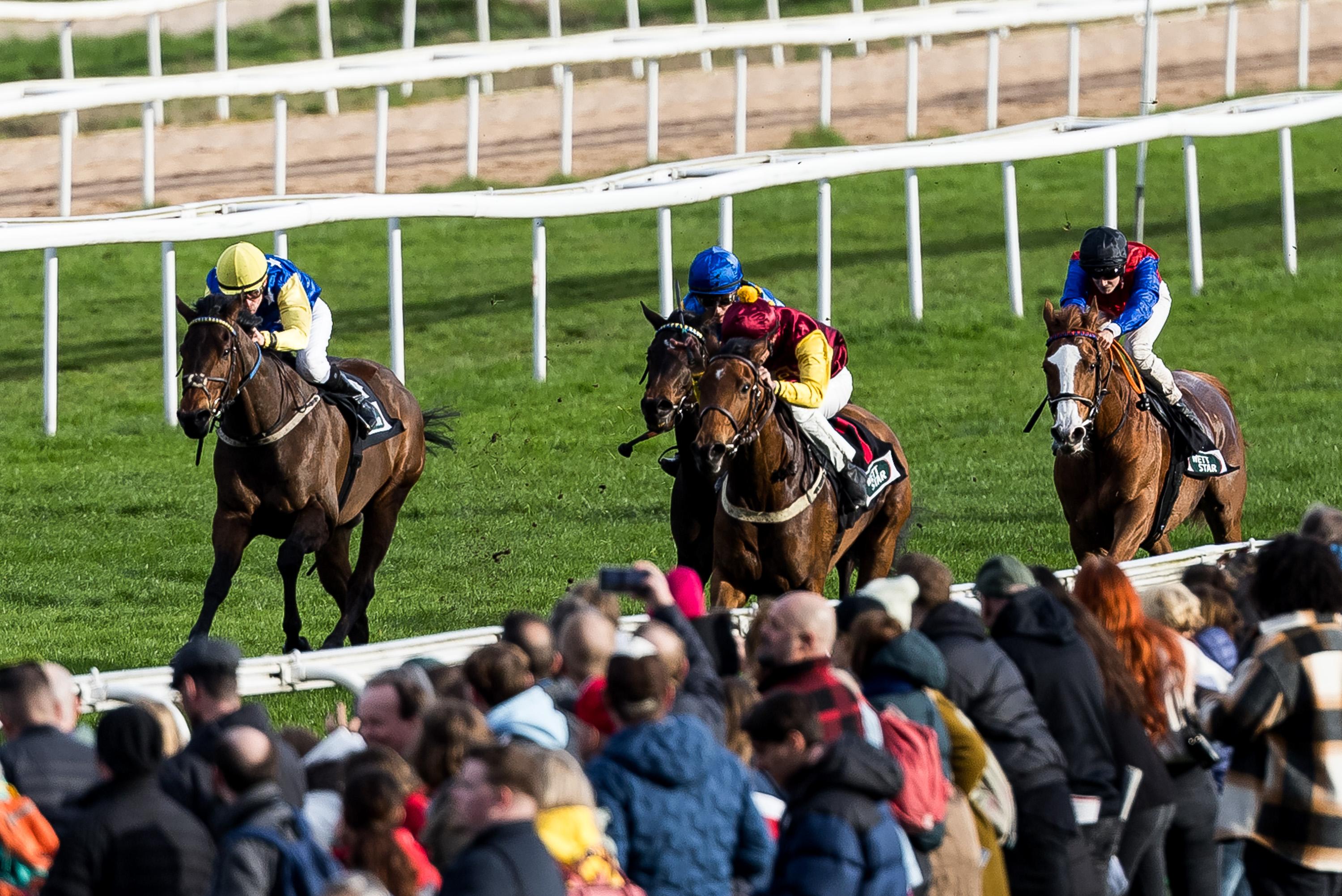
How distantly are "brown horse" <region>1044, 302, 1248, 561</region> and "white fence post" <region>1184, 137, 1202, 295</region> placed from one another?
672 cm

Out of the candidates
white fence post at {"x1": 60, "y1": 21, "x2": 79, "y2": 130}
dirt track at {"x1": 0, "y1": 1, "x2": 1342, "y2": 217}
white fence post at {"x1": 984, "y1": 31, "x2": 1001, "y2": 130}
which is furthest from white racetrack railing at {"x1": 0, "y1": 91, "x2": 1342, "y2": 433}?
white fence post at {"x1": 60, "y1": 21, "x2": 79, "y2": 130}

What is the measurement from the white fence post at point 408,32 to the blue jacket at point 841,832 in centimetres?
1824

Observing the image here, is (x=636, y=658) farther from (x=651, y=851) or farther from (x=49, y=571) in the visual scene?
(x=49, y=571)

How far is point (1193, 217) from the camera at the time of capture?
17.2m

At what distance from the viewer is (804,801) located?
4.44m

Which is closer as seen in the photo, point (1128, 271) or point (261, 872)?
point (261, 872)

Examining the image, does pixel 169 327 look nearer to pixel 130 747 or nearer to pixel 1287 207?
pixel 1287 207

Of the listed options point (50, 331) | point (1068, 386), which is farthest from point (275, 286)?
point (50, 331)

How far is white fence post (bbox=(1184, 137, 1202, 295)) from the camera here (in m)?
17.1

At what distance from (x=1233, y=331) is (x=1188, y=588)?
37.5ft

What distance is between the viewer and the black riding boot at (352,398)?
33.3 ft

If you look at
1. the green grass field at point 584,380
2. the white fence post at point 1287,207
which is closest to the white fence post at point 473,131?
the green grass field at point 584,380

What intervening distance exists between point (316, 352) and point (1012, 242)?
25.5 feet

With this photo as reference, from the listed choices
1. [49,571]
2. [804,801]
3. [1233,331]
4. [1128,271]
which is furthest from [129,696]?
[1233,331]
